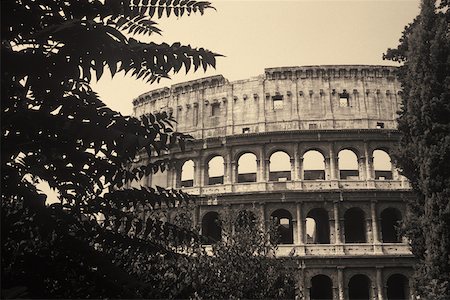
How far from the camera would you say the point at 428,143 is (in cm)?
1672

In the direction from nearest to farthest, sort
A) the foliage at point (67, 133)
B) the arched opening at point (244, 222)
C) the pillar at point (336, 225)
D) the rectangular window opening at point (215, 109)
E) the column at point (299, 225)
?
the foliage at point (67, 133)
the arched opening at point (244, 222)
the pillar at point (336, 225)
the column at point (299, 225)
the rectangular window opening at point (215, 109)

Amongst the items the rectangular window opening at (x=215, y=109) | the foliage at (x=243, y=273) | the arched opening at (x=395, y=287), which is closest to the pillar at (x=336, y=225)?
the arched opening at (x=395, y=287)

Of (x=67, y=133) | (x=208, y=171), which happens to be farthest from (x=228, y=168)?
(x=67, y=133)

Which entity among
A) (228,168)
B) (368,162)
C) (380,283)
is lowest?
(380,283)

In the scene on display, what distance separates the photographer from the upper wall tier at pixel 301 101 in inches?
985

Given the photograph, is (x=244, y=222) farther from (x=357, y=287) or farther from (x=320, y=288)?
(x=357, y=287)

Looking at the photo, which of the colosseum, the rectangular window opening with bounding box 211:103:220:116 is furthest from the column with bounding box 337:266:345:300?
the rectangular window opening with bounding box 211:103:220:116

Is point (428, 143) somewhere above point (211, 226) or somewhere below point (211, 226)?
above

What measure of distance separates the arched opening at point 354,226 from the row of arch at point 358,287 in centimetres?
216

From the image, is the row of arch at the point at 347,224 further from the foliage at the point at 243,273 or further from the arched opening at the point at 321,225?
the foliage at the point at 243,273

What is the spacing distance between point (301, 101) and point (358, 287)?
468 inches

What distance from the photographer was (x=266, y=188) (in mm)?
23812

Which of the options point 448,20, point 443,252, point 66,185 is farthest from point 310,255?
point 66,185

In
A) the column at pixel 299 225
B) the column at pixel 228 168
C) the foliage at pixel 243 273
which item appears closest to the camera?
the foliage at pixel 243 273
